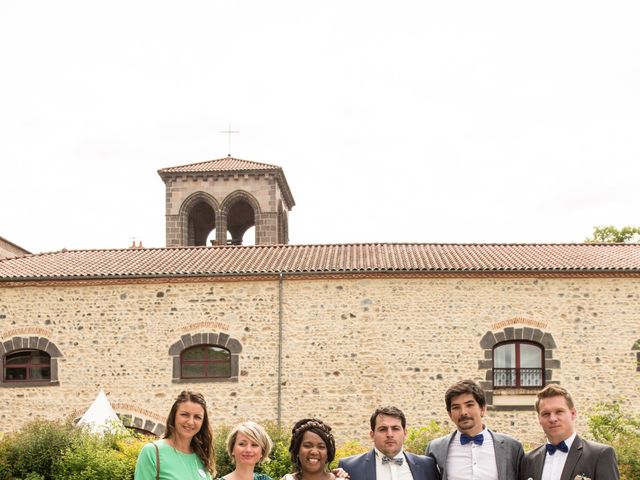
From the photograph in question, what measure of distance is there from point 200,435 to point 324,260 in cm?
1315

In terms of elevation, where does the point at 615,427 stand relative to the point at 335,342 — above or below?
below

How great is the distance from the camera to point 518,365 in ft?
57.2

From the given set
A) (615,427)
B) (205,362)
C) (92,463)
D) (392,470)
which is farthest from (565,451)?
(205,362)

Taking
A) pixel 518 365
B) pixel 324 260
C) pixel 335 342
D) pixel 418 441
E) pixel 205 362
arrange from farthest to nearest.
Answer: pixel 324 260 → pixel 205 362 → pixel 335 342 → pixel 518 365 → pixel 418 441

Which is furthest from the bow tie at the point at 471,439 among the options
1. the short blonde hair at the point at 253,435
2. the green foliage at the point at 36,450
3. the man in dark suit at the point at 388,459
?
the green foliage at the point at 36,450

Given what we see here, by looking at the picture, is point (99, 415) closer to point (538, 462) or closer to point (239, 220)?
point (239, 220)

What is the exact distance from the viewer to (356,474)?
5.58m

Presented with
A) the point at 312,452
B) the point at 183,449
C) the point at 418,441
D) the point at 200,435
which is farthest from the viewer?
the point at 418,441

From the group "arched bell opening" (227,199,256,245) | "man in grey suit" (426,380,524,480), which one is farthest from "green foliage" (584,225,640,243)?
"man in grey suit" (426,380,524,480)

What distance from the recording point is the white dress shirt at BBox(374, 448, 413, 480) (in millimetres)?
5543

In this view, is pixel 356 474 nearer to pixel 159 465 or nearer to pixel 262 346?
pixel 159 465

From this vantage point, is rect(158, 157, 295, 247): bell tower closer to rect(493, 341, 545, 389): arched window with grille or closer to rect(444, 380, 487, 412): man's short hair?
rect(493, 341, 545, 389): arched window with grille

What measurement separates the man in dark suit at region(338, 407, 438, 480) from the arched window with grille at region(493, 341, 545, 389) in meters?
12.2

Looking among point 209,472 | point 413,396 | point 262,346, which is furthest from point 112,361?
point 209,472
